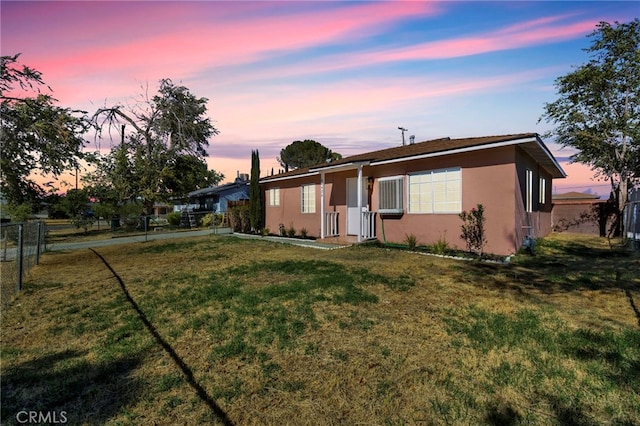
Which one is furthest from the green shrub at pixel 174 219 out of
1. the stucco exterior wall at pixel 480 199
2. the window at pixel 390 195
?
the stucco exterior wall at pixel 480 199

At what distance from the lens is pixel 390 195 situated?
1070 cm

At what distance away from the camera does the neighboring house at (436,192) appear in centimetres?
836

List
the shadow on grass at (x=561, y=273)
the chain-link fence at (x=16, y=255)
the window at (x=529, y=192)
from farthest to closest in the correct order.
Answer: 1. the window at (x=529, y=192)
2. the chain-link fence at (x=16, y=255)
3. the shadow on grass at (x=561, y=273)

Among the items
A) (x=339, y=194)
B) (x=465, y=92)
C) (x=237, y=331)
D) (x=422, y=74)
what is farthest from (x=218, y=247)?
(x=465, y=92)

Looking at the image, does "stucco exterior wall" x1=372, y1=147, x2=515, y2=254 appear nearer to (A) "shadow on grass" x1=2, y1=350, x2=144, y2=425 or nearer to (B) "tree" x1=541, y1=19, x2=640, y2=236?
(A) "shadow on grass" x1=2, y1=350, x2=144, y2=425

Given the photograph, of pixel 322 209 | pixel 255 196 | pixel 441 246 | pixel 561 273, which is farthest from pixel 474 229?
pixel 255 196

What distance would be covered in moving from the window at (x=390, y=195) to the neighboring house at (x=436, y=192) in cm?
3

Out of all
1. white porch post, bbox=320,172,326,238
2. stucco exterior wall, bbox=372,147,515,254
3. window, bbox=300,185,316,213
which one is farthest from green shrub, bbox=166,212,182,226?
stucco exterior wall, bbox=372,147,515,254

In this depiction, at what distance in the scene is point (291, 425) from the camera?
2.22 m

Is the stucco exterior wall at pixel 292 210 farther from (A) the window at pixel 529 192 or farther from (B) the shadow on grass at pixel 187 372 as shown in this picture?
(B) the shadow on grass at pixel 187 372

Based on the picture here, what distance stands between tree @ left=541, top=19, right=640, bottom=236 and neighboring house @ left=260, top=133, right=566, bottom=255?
8.83m

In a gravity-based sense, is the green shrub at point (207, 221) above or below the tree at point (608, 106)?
below

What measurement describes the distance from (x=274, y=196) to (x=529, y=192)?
1078cm

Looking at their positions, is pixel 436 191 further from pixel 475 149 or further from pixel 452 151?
→ pixel 475 149
